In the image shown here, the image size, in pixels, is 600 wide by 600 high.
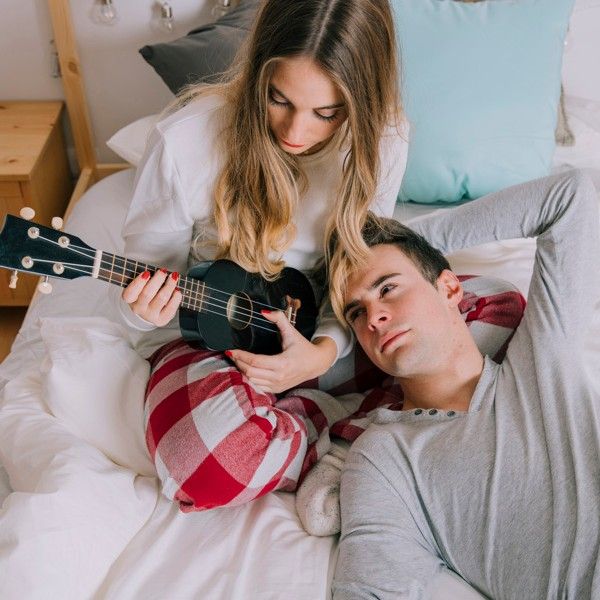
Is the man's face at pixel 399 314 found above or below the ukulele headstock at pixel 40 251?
below

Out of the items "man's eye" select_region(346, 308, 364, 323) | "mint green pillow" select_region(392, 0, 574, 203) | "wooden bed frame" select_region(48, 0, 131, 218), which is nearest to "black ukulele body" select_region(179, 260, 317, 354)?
"man's eye" select_region(346, 308, 364, 323)

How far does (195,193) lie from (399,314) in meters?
0.41

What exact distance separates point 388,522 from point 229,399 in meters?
0.32

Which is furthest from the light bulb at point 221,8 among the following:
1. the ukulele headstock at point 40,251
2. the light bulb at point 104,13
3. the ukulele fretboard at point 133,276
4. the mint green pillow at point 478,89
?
the ukulele headstock at point 40,251

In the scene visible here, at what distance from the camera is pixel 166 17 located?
6.52ft

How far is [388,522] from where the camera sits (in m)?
1.05

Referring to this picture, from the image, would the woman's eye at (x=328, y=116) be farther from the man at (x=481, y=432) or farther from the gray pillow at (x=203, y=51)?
the gray pillow at (x=203, y=51)

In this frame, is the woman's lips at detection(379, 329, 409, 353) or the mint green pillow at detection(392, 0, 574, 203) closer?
the woman's lips at detection(379, 329, 409, 353)

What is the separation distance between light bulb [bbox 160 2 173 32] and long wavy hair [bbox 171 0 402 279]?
0.82m

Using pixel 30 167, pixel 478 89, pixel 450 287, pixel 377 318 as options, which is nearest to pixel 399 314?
pixel 377 318

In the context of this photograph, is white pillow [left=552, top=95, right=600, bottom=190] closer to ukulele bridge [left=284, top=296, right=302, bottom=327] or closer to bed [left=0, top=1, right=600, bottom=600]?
bed [left=0, top=1, right=600, bottom=600]

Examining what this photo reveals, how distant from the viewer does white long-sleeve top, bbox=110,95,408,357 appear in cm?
120

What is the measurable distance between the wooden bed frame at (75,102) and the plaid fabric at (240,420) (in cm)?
104

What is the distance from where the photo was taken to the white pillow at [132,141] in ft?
6.02
